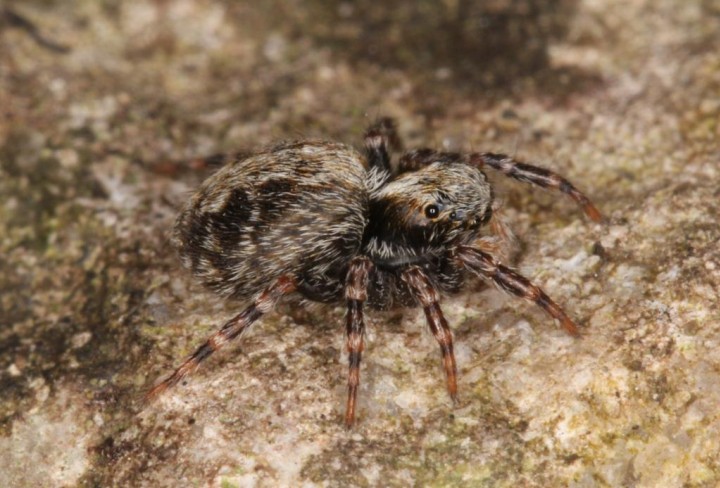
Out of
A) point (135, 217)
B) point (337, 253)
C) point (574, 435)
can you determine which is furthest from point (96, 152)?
point (574, 435)

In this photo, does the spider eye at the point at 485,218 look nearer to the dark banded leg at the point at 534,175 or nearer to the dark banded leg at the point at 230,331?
the dark banded leg at the point at 534,175

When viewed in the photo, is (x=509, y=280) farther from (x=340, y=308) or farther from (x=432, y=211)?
(x=340, y=308)

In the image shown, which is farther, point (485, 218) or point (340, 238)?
point (485, 218)

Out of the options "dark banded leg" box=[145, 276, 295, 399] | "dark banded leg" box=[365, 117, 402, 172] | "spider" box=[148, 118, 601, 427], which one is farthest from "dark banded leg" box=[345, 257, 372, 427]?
"dark banded leg" box=[365, 117, 402, 172]

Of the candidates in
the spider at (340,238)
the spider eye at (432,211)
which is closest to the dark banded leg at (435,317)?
the spider at (340,238)

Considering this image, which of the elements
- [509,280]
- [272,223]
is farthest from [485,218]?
[272,223]

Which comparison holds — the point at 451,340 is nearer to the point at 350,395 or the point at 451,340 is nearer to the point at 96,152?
the point at 350,395

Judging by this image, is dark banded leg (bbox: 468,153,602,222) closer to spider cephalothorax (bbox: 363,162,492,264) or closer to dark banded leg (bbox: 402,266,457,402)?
spider cephalothorax (bbox: 363,162,492,264)
